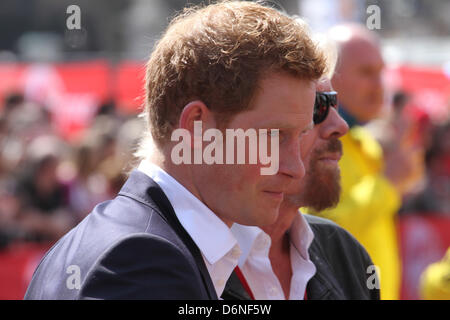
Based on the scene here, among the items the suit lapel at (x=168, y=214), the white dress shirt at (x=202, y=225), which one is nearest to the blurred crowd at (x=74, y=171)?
the white dress shirt at (x=202, y=225)

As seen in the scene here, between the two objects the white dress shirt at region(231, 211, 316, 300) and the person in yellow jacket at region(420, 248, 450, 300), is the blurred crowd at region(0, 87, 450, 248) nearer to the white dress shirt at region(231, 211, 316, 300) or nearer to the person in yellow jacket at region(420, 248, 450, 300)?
the person in yellow jacket at region(420, 248, 450, 300)

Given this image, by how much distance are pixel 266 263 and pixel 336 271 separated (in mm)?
214

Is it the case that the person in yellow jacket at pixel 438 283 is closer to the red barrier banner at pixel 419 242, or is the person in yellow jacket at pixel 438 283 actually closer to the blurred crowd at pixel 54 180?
the blurred crowd at pixel 54 180

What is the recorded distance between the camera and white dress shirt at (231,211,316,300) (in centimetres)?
226

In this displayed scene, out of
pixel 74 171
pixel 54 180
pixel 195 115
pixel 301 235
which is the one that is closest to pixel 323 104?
pixel 301 235

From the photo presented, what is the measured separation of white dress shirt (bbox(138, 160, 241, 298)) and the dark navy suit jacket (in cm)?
2

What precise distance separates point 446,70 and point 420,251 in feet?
15.0

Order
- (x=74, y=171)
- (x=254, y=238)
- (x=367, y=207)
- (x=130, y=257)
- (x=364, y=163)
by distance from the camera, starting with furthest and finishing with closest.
A: (x=74, y=171) < (x=364, y=163) < (x=367, y=207) < (x=254, y=238) < (x=130, y=257)

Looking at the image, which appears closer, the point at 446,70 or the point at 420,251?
the point at 420,251

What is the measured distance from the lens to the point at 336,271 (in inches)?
90.4

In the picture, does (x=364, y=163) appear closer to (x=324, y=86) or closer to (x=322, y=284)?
(x=324, y=86)

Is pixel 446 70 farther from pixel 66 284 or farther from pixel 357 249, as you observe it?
pixel 66 284

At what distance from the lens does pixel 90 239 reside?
5.03ft

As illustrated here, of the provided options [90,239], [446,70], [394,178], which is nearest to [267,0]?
[90,239]
